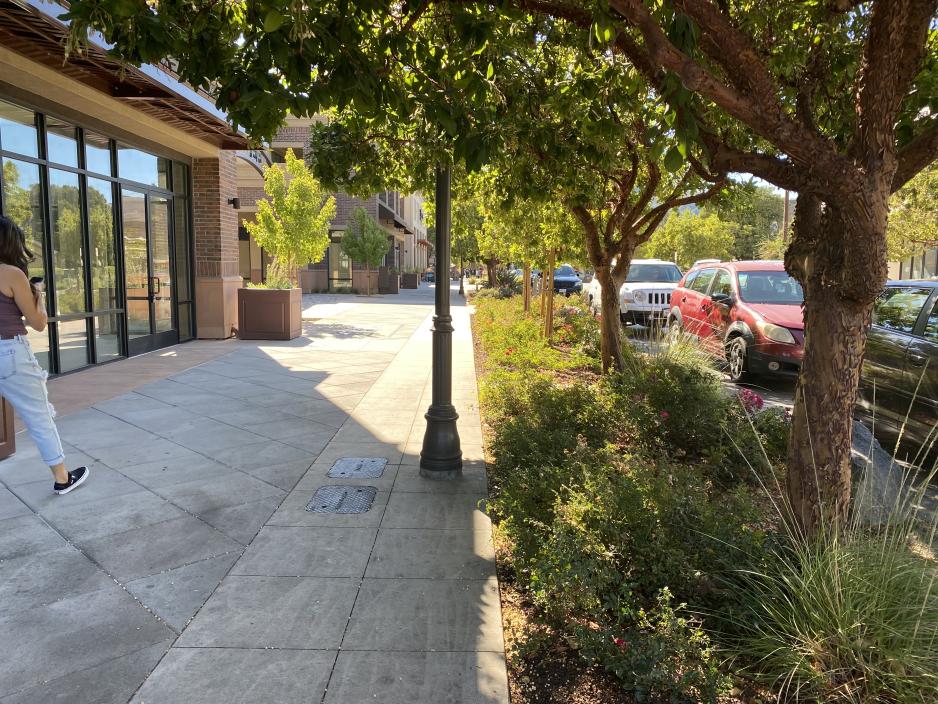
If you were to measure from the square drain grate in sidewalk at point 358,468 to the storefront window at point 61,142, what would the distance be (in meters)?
6.43

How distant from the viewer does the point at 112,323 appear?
10.2 meters

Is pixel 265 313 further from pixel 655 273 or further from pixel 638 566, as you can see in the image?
pixel 638 566

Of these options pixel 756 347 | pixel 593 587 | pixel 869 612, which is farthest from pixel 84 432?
pixel 756 347

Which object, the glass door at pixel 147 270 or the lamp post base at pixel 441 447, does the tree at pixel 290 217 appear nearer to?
the glass door at pixel 147 270

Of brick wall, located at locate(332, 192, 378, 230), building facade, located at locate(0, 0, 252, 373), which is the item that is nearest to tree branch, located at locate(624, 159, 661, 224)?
building facade, located at locate(0, 0, 252, 373)

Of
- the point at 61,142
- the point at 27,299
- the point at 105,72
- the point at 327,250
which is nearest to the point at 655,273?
the point at 105,72

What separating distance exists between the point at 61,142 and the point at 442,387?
7.26 m

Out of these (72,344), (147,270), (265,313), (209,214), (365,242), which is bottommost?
(72,344)

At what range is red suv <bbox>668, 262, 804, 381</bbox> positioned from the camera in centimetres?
844

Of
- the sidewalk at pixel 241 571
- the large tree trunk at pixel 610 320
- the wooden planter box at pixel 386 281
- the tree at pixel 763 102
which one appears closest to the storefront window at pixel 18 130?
the sidewalk at pixel 241 571

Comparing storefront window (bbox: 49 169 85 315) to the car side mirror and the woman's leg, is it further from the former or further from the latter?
the car side mirror

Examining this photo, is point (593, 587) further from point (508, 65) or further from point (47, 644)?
point (508, 65)

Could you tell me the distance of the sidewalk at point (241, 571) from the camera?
2.72 metres

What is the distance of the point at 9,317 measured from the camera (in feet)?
14.4
